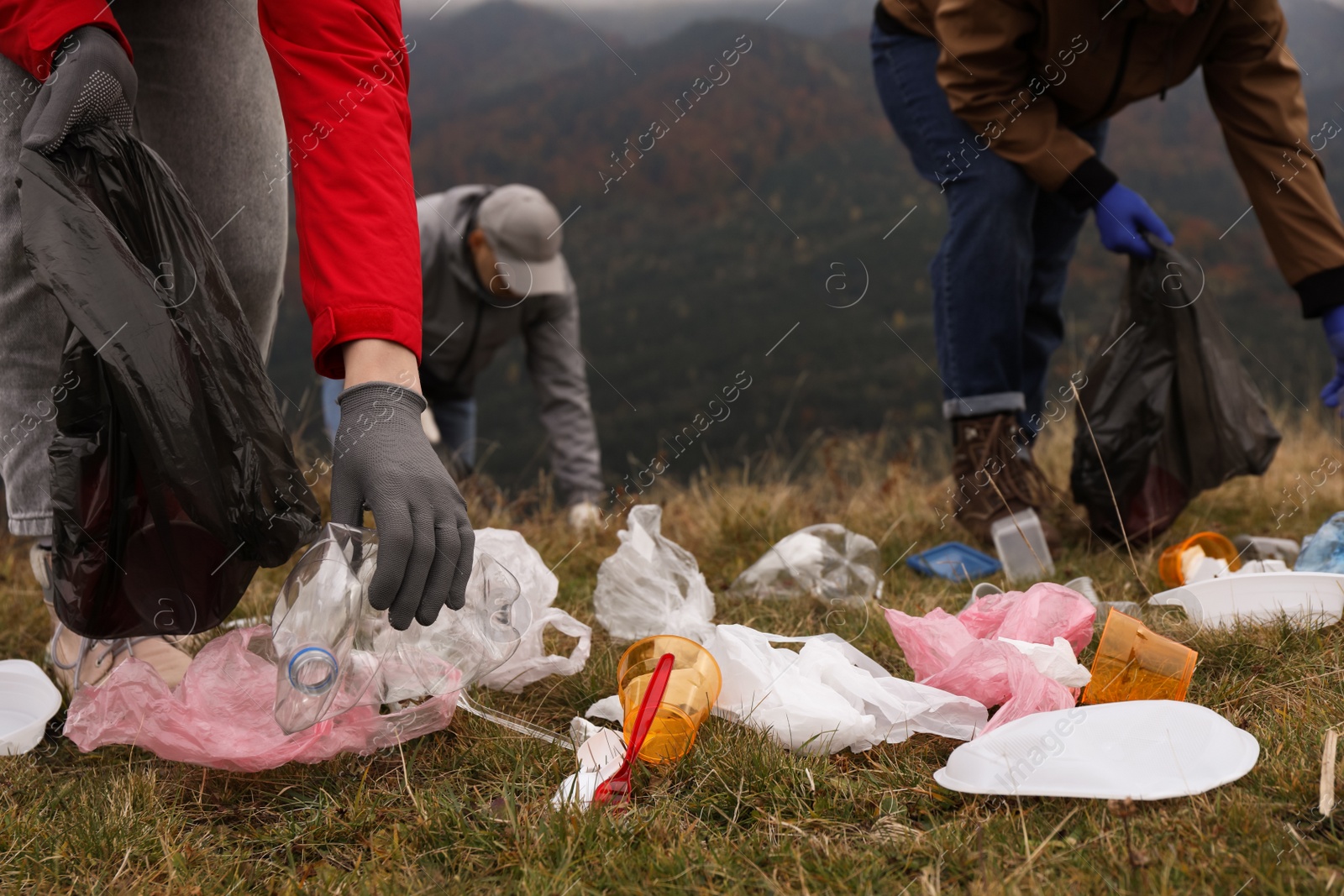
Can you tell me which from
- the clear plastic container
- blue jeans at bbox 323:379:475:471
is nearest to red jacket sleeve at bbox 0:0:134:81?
the clear plastic container

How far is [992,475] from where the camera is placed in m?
2.48

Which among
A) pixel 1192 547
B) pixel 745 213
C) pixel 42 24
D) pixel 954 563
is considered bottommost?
pixel 745 213

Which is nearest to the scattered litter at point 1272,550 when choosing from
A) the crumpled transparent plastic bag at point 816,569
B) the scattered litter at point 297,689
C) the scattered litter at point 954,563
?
the scattered litter at point 954,563

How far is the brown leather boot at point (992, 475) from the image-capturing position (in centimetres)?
248

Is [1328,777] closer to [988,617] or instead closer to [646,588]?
[988,617]

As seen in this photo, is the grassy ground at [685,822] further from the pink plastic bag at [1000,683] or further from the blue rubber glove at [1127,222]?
the blue rubber glove at [1127,222]

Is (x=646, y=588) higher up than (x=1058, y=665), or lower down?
lower down

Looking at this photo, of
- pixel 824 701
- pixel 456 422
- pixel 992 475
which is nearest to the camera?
pixel 824 701

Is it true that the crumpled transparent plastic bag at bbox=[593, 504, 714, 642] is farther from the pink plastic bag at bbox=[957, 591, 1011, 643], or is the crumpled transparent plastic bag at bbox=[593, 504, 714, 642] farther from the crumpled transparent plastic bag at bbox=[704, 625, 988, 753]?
the pink plastic bag at bbox=[957, 591, 1011, 643]

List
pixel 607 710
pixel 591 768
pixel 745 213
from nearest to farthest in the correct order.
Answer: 1. pixel 591 768
2. pixel 607 710
3. pixel 745 213

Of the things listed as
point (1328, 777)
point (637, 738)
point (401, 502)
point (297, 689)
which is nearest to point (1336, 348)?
point (1328, 777)

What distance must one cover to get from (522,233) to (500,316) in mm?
425

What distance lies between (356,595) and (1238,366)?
2194 mm

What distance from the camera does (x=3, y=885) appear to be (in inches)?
43.3
